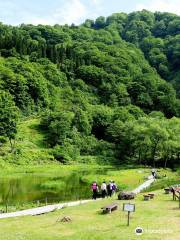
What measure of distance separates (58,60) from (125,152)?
72051 millimetres

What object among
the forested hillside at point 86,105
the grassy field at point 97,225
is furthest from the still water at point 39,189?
the forested hillside at point 86,105

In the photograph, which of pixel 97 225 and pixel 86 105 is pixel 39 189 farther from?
pixel 86 105

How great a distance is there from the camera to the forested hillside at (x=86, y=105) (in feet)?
335

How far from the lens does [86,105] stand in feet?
457

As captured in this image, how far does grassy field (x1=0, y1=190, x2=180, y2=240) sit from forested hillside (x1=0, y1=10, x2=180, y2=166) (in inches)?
2490

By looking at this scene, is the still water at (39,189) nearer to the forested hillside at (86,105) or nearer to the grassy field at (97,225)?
the grassy field at (97,225)

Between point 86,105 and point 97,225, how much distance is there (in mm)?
114120

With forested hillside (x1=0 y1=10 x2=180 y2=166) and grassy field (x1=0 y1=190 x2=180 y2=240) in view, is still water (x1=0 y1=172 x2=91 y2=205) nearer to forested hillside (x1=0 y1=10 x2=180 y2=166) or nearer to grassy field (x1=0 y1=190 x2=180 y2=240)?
grassy field (x1=0 y1=190 x2=180 y2=240)

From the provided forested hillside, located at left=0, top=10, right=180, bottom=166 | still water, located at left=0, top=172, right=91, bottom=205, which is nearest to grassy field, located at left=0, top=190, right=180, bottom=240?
still water, located at left=0, top=172, right=91, bottom=205

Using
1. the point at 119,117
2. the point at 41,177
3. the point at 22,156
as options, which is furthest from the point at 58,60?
the point at 41,177

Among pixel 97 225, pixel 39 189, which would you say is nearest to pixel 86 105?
pixel 39 189

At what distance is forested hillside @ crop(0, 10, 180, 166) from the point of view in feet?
335

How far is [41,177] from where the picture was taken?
75.6m

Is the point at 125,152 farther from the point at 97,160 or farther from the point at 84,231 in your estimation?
the point at 84,231
